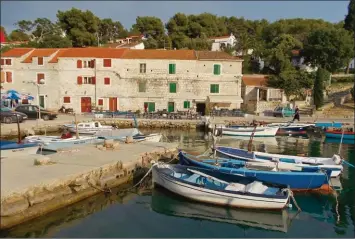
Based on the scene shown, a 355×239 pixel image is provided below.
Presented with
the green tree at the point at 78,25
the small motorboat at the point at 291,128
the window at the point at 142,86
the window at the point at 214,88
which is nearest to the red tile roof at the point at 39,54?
the window at the point at 142,86

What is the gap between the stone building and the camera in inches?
1501

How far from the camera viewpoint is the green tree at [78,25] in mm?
56344

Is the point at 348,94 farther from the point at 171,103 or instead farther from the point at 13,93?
the point at 13,93

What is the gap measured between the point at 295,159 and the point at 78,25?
4700 cm

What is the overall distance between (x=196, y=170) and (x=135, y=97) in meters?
24.2

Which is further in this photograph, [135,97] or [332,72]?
[332,72]

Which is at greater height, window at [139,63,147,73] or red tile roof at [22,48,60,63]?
red tile roof at [22,48,60,63]

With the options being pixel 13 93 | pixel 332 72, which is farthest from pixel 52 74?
pixel 332 72

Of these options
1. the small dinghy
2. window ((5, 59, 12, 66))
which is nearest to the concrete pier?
the small dinghy

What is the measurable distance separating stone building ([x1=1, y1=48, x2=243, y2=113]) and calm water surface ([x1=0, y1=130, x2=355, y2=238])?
23446mm

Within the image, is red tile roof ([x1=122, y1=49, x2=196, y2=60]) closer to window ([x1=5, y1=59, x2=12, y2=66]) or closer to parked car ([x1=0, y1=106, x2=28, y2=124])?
window ([x1=5, y1=59, x2=12, y2=66])

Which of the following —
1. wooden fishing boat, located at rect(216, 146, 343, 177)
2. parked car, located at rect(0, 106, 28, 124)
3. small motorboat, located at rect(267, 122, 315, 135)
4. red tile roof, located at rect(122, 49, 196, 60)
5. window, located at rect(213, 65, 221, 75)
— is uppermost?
red tile roof, located at rect(122, 49, 196, 60)

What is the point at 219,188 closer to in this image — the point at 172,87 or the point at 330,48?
the point at 172,87

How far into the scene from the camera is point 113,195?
585 inches
